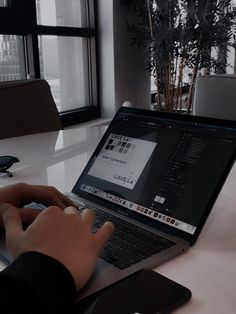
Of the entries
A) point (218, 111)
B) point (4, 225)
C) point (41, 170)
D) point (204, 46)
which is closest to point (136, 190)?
point (4, 225)

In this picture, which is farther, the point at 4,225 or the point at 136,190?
the point at 136,190

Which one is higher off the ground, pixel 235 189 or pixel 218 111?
pixel 218 111

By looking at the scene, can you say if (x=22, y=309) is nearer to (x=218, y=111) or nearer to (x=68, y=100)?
(x=218, y=111)

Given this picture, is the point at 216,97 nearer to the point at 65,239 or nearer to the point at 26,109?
the point at 26,109

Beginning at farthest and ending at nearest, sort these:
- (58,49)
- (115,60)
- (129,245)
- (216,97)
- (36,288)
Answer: (115,60), (58,49), (216,97), (129,245), (36,288)

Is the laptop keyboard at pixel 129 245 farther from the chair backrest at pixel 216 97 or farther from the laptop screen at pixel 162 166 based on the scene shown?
the chair backrest at pixel 216 97

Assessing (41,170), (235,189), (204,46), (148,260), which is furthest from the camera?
(204,46)

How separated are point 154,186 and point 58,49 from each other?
8.01 ft

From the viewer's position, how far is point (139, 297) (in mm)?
485

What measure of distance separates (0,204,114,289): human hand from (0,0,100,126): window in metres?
2.06

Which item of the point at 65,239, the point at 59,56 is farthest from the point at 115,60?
the point at 65,239

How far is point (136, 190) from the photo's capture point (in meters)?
0.73

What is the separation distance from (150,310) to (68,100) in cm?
278

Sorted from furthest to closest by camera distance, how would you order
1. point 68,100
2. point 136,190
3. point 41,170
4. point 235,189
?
point 68,100
point 41,170
point 235,189
point 136,190
